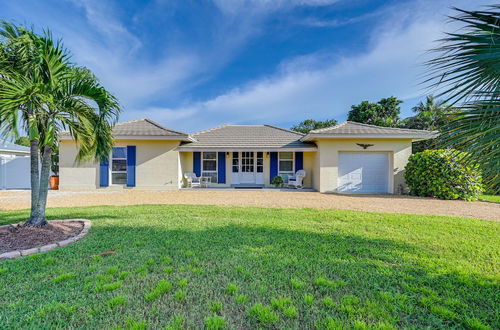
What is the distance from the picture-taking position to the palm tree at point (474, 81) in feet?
6.36

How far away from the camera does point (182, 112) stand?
21.4 metres

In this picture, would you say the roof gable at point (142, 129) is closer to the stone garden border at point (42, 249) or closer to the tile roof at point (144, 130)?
the tile roof at point (144, 130)

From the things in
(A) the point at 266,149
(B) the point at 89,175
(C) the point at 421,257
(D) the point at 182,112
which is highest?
(D) the point at 182,112

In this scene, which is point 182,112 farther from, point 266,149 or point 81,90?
point 81,90

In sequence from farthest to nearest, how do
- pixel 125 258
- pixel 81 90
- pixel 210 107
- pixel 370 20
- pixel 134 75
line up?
pixel 210 107, pixel 134 75, pixel 370 20, pixel 81 90, pixel 125 258

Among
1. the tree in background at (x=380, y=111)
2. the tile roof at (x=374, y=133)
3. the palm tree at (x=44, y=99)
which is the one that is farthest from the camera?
the tree in background at (x=380, y=111)

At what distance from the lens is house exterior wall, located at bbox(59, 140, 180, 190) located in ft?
43.5

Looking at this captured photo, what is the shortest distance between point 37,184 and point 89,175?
9790 mm

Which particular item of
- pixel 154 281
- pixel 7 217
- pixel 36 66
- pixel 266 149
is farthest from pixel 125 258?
pixel 266 149

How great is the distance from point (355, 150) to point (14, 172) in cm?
2163

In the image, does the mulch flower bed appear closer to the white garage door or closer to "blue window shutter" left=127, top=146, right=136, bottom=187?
"blue window shutter" left=127, top=146, right=136, bottom=187

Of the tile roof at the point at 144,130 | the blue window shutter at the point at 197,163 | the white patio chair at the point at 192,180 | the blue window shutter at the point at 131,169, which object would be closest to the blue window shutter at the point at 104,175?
the blue window shutter at the point at 131,169

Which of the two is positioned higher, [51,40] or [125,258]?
[51,40]

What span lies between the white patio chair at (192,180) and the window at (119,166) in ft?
12.4
